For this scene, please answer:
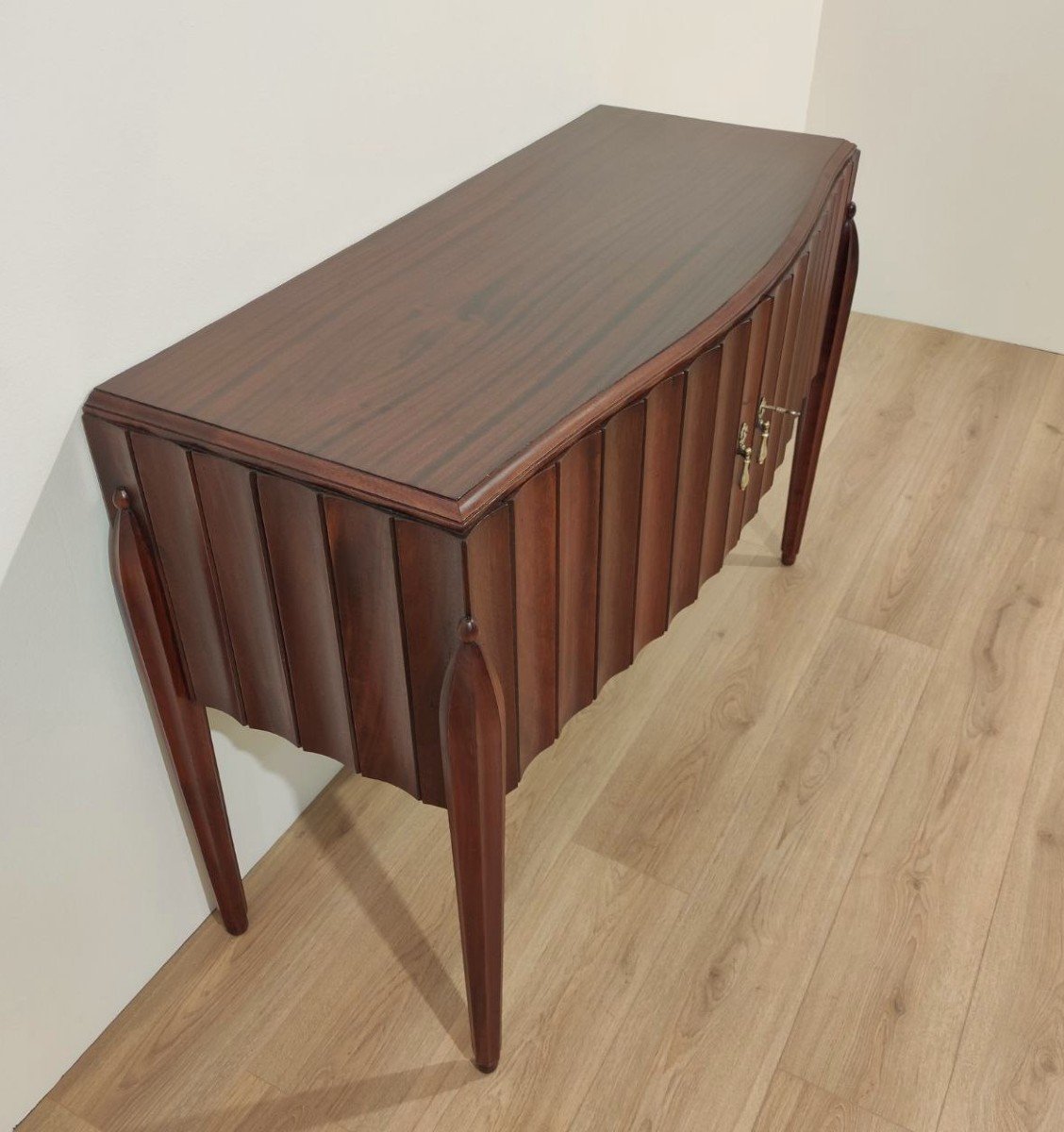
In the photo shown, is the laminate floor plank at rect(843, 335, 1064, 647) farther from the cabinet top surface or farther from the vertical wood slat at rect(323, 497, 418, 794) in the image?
the vertical wood slat at rect(323, 497, 418, 794)

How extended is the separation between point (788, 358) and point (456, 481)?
1.97 feet

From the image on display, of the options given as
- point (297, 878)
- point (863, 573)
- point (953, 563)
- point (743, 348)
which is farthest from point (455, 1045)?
point (953, 563)

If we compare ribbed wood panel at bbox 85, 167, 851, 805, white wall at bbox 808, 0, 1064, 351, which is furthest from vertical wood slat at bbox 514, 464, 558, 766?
white wall at bbox 808, 0, 1064, 351

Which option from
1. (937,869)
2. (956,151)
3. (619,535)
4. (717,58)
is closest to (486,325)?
(619,535)

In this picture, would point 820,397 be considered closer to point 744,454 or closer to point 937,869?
point 744,454

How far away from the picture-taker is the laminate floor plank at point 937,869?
46.1 inches

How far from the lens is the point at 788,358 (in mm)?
1243

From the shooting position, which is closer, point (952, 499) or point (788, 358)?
point (788, 358)

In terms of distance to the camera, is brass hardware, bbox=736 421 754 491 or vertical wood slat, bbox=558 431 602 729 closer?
vertical wood slat, bbox=558 431 602 729

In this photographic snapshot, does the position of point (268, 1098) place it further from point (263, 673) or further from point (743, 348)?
point (743, 348)

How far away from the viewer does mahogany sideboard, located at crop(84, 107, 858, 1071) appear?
2.70ft

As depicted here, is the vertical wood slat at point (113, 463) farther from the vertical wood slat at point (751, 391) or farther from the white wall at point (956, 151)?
the white wall at point (956, 151)

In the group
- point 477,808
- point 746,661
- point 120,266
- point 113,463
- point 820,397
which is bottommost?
point 746,661

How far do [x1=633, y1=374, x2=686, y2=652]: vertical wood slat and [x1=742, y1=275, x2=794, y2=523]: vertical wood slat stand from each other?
0.20 meters
